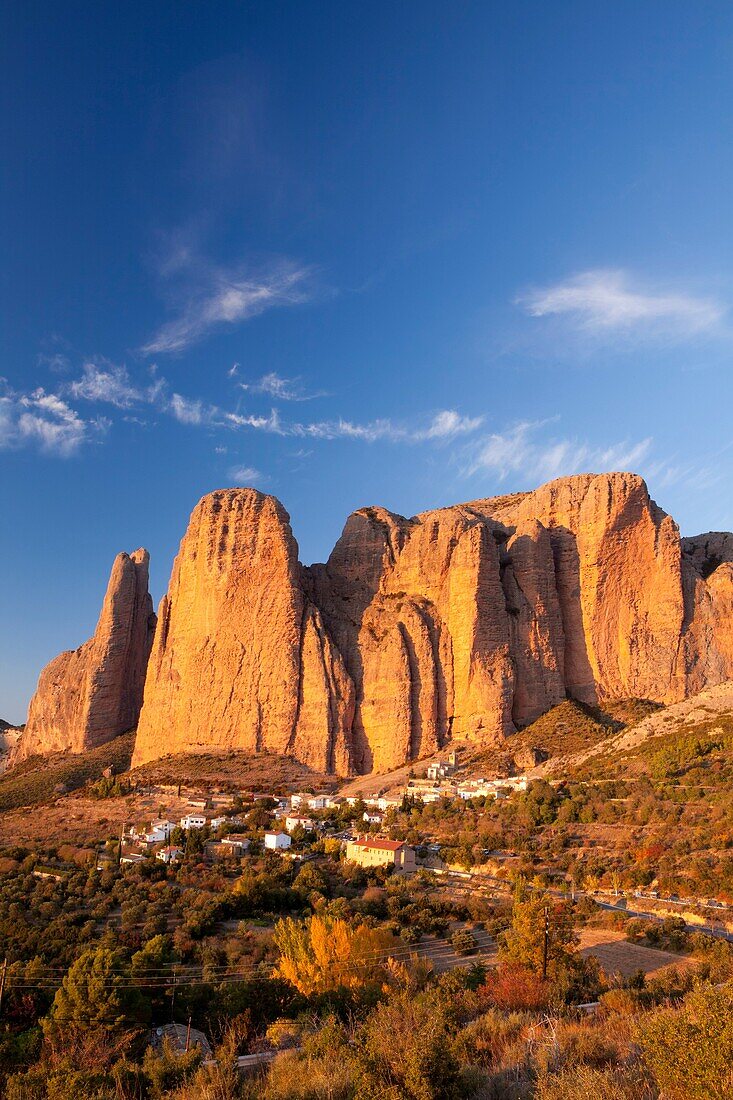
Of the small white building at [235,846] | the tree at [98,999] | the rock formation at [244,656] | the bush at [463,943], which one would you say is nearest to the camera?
the tree at [98,999]

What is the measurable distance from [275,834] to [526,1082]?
28.5 meters

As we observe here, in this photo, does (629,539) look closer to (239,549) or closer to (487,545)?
(487,545)

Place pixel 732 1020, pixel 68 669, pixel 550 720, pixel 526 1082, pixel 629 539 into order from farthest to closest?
1. pixel 68 669
2. pixel 629 539
3. pixel 550 720
4. pixel 526 1082
5. pixel 732 1020

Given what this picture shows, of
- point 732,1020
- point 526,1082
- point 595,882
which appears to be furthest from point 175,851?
point 732,1020

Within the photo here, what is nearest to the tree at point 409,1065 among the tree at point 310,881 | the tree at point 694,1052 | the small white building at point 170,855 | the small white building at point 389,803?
the tree at point 694,1052

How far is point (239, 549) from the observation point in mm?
57000

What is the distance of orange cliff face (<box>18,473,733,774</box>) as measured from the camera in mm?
49562

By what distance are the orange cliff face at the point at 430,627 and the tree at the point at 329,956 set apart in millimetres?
30705

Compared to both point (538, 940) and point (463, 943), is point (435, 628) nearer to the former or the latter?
point (463, 943)

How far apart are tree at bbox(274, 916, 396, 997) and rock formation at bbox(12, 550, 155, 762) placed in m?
50.4

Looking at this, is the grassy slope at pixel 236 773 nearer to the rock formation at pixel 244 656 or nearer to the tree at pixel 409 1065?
the rock formation at pixel 244 656

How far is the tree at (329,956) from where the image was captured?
1669cm

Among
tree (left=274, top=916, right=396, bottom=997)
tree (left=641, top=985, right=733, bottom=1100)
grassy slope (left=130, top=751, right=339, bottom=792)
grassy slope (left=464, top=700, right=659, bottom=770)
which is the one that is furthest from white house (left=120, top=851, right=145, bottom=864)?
tree (left=641, top=985, right=733, bottom=1100)

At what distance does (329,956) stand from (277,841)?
1847 cm
